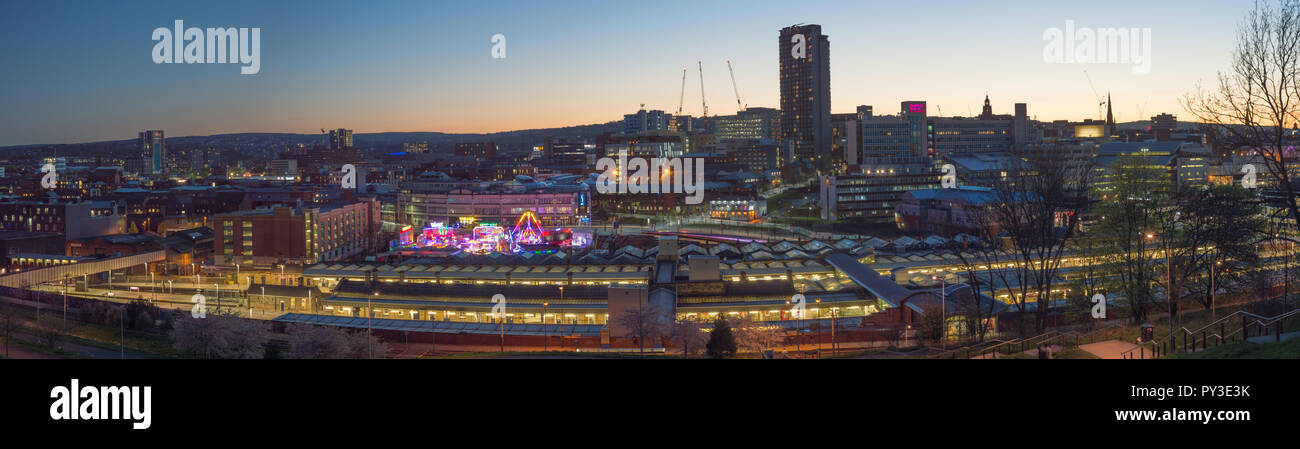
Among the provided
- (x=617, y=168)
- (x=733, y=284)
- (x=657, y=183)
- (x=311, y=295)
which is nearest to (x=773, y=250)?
(x=733, y=284)

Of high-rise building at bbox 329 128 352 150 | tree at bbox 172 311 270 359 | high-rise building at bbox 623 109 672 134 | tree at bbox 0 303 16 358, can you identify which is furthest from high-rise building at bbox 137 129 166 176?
tree at bbox 172 311 270 359

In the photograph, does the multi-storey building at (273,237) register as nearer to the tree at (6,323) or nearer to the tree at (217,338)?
the tree at (6,323)

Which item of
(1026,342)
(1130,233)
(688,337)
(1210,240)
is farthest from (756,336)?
(1210,240)

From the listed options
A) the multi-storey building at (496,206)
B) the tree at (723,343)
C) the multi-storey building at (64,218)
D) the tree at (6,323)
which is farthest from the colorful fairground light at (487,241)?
the tree at (723,343)

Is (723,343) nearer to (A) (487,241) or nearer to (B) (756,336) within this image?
(B) (756,336)
